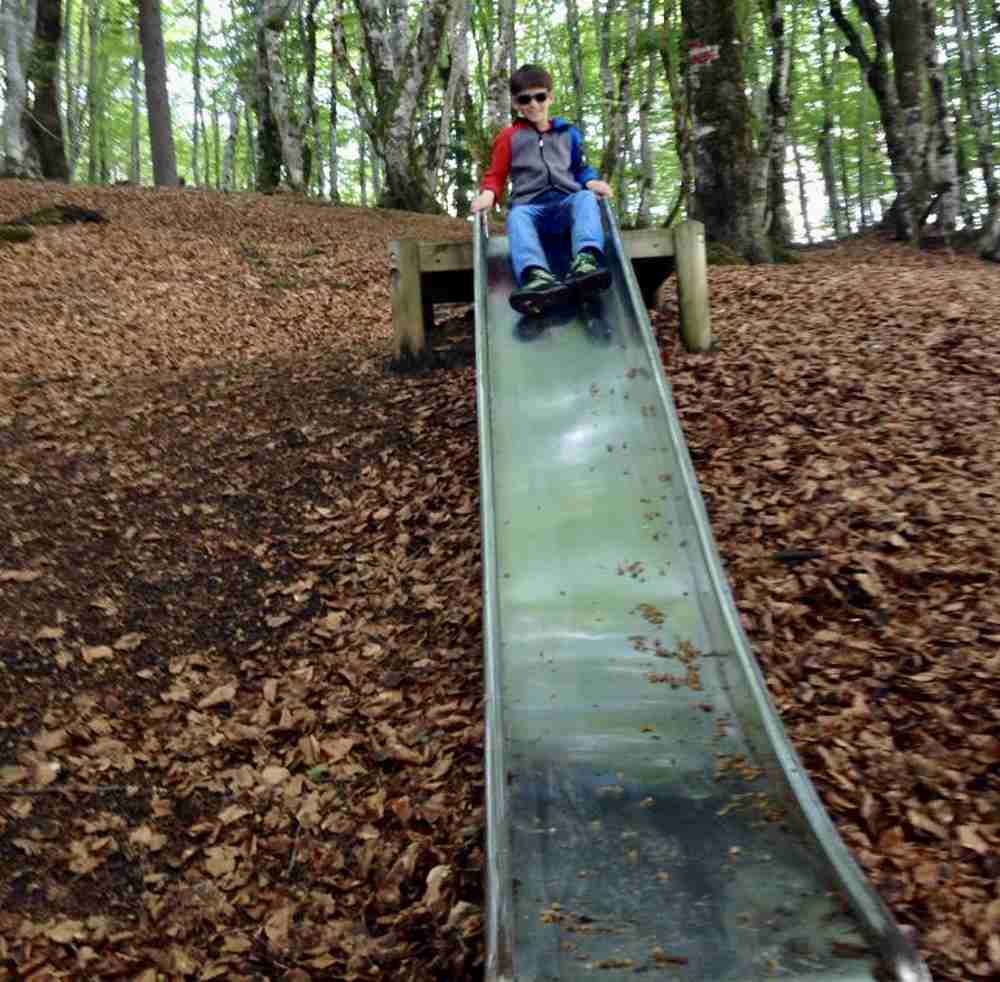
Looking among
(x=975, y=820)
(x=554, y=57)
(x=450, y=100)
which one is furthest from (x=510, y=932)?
(x=554, y=57)

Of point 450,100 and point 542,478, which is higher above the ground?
point 450,100

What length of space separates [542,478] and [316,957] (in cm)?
242

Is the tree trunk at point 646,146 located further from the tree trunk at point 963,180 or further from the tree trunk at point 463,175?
the tree trunk at point 963,180

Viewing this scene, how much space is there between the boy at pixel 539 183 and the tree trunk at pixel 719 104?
287 centimetres

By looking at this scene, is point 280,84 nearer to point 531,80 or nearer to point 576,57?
point 576,57

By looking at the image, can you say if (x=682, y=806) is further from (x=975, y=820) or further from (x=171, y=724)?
(x=171, y=724)

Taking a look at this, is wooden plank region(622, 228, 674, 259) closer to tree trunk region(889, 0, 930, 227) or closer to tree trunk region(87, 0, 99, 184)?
tree trunk region(889, 0, 930, 227)

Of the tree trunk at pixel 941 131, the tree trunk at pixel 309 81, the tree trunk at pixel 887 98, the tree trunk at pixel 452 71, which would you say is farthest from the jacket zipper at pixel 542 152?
the tree trunk at pixel 309 81

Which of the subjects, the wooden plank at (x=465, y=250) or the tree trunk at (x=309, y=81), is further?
the tree trunk at (x=309, y=81)

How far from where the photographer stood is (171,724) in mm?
4156

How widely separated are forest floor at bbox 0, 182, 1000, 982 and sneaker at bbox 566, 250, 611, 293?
2.75 ft

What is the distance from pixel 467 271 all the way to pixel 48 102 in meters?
11.9

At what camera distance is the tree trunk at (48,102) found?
15305 millimetres

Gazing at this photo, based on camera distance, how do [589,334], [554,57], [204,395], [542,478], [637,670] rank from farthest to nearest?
[554,57] < [204,395] < [589,334] < [542,478] < [637,670]
